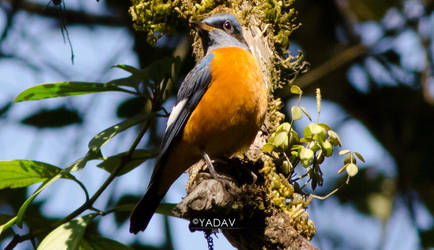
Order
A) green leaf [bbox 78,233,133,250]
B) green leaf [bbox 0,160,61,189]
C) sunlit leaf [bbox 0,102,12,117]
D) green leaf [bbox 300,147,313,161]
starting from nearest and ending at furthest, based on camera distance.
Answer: green leaf [bbox 300,147,313,161] < green leaf [bbox 0,160,61,189] < green leaf [bbox 78,233,133,250] < sunlit leaf [bbox 0,102,12,117]

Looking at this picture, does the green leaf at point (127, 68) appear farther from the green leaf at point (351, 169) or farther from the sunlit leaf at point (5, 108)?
the sunlit leaf at point (5, 108)

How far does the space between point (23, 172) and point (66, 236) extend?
595 millimetres

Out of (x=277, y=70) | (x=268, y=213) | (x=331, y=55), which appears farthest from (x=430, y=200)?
(x=268, y=213)

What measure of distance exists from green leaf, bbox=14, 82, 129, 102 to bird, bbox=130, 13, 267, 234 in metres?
0.65

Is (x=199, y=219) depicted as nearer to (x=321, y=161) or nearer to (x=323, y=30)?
(x=321, y=161)

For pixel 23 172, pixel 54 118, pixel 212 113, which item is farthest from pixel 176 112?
pixel 54 118

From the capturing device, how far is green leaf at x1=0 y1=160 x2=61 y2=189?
3463 mm

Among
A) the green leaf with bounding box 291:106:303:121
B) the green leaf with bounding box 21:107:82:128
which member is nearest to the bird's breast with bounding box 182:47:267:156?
the green leaf with bounding box 291:106:303:121

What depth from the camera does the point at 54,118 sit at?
5688mm

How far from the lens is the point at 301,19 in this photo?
6.61 metres

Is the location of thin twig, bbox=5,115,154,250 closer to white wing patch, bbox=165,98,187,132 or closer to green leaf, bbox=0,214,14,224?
green leaf, bbox=0,214,14,224

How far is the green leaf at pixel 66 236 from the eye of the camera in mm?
3110

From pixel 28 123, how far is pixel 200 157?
2.60 m

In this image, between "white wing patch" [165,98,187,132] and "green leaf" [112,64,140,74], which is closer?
"green leaf" [112,64,140,74]
